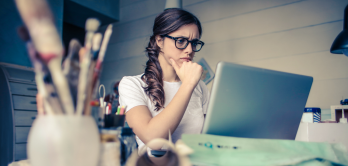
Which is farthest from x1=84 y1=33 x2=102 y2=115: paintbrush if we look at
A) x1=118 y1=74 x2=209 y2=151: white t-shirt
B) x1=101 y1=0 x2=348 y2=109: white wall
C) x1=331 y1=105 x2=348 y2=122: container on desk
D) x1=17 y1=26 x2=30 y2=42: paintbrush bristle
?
x1=101 y1=0 x2=348 y2=109: white wall

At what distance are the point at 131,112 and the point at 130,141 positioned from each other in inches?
18.9

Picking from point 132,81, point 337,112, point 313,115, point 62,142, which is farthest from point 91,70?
point 337,112

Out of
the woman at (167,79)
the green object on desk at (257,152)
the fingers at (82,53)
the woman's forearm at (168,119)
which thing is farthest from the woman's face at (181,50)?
the fingers at (82,53)

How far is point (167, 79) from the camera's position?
1334 millimetres

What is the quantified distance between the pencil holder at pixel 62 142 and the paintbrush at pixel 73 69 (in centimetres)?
5

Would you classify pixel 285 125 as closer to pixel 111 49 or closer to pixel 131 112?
pixel 131 112

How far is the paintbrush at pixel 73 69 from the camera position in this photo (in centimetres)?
39

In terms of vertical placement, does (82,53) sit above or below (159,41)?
below

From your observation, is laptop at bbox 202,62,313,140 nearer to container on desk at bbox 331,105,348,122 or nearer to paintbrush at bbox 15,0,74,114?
paintbrush at bbox 15,0,74,114

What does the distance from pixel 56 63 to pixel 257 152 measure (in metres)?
→ 0.46

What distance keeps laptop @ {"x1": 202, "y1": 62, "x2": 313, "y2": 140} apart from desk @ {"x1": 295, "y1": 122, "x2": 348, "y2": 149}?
0.57 metres

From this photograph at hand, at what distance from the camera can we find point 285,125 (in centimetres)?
73

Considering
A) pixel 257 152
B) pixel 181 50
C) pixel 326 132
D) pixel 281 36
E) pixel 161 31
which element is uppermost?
pixel 281 36

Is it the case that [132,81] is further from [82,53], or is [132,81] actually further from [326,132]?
[326,132]
